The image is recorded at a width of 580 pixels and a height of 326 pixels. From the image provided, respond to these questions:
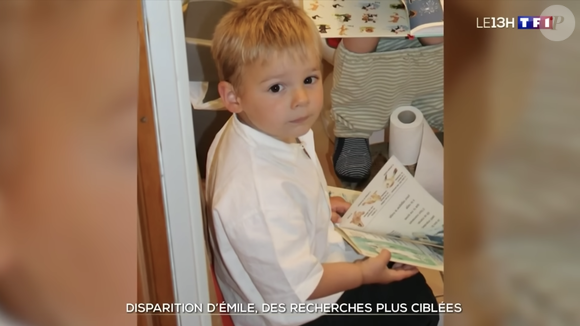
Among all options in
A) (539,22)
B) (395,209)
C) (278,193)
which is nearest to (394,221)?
(395,209)

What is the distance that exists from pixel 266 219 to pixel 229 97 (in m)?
0.14

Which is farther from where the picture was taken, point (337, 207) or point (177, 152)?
point (337, 207)

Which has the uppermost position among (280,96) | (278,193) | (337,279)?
(280,96)

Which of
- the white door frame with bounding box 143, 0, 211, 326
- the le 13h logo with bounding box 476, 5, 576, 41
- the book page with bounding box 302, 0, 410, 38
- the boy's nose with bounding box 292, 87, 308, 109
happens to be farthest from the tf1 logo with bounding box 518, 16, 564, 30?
the white door frame with bounding box 143, 0, 211, 326

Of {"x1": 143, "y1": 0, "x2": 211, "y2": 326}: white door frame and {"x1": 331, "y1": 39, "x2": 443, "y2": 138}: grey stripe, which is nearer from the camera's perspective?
{"x1": 143, "y1": 0, "x2": 211, "y2": 326}: white door frame

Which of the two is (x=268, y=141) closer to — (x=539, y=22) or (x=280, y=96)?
(x=280, y=96)

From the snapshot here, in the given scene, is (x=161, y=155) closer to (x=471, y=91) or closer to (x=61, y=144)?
(x=61, y=144)

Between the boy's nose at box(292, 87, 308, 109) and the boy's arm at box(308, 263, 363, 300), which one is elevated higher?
the boy's nose at box(292, 87, 308, 109)

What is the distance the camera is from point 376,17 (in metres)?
0.56

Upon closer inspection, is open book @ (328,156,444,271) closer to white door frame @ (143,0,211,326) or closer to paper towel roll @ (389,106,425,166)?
paper towel roll @ (389,106,425,166)

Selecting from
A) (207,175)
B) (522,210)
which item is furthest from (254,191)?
(522,210)

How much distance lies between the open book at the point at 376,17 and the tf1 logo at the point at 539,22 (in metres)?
0.08

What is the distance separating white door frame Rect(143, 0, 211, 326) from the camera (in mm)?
447

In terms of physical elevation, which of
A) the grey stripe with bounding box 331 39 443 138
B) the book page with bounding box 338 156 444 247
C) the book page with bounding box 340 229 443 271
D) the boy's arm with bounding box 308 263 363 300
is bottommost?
the boy's arm with bounding box 308 263 363 300
